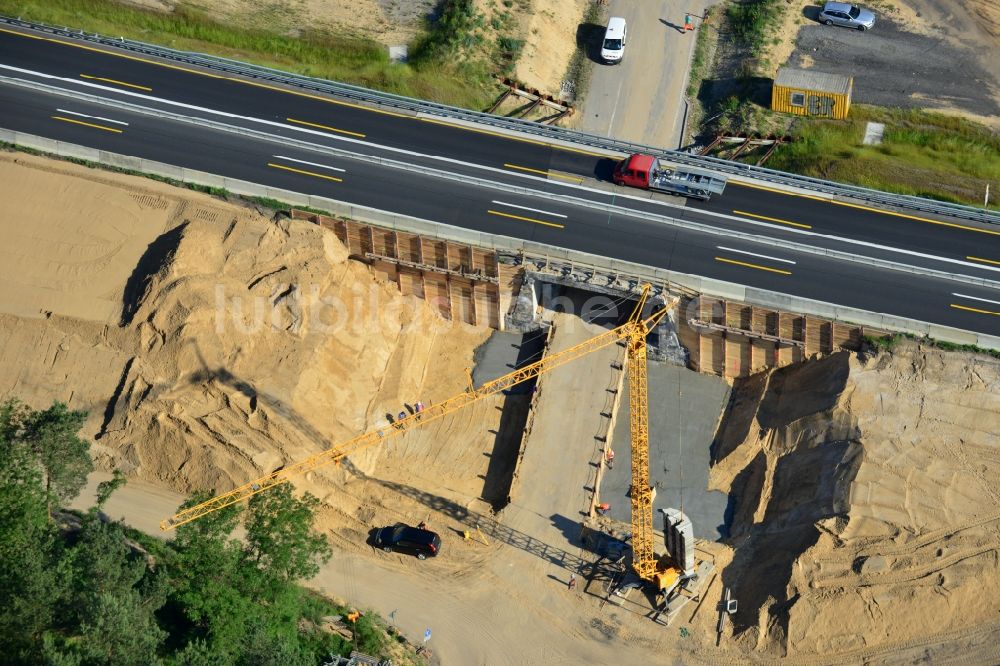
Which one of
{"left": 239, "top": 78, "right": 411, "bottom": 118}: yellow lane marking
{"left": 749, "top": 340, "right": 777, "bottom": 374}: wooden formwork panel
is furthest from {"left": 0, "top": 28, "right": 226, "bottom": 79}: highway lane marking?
{"left": 749, "top": 340, "right": 777, "bottom": 374}: wooden formwork panel

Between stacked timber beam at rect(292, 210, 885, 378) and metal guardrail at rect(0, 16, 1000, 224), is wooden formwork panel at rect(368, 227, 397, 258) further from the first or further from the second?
metal guardrail at rect(0, 16, 1000, 224)

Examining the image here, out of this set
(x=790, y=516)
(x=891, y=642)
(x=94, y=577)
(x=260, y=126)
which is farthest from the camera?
(x=260, y=126)

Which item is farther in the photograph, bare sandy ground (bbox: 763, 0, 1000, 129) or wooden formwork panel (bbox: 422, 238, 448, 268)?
bare sandy ground (bbox: 763, 0, 1000, 129)

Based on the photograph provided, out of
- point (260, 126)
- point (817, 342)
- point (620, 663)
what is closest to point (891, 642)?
point (620, 663)

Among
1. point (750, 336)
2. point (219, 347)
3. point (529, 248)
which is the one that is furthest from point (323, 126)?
point (750, 336)

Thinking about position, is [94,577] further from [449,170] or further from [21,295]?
[449,170]

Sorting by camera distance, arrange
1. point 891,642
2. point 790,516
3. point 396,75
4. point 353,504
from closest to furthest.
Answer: point 891,642
point 790,516
point 353,504
point 396,75

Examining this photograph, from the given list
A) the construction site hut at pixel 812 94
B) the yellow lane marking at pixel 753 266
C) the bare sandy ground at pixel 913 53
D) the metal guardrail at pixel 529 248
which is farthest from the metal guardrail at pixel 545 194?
the bare sandy ground at pixel 913 53
